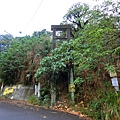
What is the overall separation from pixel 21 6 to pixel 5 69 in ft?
12.7

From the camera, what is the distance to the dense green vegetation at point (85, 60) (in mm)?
4461

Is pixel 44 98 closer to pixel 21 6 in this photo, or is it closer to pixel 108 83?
pixel 108 83

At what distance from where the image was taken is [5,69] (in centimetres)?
925

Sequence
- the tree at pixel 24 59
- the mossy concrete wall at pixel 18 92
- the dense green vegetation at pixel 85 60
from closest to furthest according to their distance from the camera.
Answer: the dense green vegetation at pixel 85 60 → the mossy concrete wall at pixel 18 92 → the tree at pixel 24 59

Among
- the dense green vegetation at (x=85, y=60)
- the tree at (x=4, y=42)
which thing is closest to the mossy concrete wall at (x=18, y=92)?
the dense green vegetation at (x=85, y=60)

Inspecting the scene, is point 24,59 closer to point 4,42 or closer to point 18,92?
point 18,92

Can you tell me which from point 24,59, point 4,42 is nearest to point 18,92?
point 24,59

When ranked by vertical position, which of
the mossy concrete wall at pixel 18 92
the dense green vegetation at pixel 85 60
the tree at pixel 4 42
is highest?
the tree at pixel 4 42

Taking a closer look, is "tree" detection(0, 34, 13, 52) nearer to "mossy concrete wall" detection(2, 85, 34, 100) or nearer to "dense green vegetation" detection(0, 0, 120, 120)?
"dense green vegetation" detection(0, 0, 120, 120)

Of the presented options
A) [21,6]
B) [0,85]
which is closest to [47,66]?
[21,6]

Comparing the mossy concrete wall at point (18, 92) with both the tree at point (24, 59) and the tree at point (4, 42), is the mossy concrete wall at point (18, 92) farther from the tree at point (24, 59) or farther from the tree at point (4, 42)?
the tree at point (4, 42)

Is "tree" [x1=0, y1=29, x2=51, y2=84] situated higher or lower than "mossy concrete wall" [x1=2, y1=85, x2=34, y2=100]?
higher

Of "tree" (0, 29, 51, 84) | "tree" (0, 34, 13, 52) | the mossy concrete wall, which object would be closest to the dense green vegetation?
"tree" (0, 29, 51, 84)

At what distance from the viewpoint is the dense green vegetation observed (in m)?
4.46
